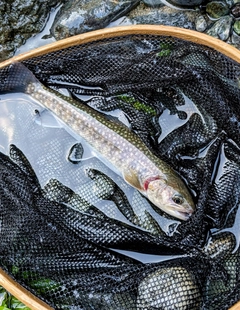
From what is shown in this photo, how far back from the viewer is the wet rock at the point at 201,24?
14.1 feet

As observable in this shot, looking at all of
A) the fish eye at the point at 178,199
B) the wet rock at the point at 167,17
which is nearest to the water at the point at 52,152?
the fish eye at the point at 178,199

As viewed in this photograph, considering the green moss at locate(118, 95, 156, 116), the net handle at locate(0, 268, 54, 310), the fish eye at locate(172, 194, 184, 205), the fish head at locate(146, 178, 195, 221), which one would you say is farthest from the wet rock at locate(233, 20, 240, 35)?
the net handle at locate(0, 268, 54, 310)

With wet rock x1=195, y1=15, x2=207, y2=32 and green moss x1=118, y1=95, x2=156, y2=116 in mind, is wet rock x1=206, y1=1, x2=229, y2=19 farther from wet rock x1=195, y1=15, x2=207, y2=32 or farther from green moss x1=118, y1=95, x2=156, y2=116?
green moss x1=118, y1=95, x2=156, y2=116

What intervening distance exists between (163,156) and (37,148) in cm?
90

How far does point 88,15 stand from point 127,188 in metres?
1.50

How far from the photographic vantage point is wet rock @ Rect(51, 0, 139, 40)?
4.30 m

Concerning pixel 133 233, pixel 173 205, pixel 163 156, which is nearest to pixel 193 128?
pixel 163 156

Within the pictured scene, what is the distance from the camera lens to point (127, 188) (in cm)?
370

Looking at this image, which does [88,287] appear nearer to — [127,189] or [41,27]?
[127,189]

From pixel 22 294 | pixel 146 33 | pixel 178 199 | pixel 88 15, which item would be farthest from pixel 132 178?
pixel 88 15

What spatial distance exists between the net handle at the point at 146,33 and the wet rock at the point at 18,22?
859 millimetres

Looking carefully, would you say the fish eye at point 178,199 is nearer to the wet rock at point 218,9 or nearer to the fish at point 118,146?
the fish at point 118,146

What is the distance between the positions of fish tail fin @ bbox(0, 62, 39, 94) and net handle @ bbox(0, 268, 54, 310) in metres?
1.34

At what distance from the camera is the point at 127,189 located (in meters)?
3.70
